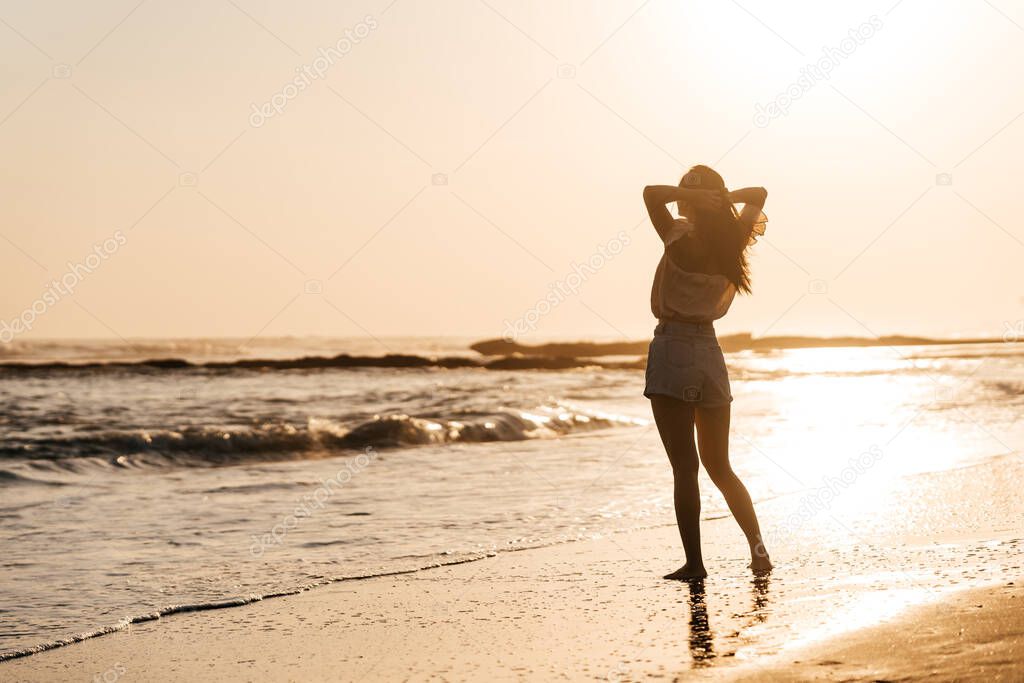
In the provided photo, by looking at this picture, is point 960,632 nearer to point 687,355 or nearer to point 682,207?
point 687,355

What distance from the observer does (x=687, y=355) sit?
470 centimetres

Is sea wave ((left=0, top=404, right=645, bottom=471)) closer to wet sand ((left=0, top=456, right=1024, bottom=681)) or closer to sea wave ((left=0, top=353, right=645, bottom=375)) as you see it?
wet sand ((left=0, top=456, right=1024, bottom=681))

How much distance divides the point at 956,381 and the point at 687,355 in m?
20.1

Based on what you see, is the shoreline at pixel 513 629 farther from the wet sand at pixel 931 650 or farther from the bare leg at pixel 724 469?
the bare leg at pixel 724 469

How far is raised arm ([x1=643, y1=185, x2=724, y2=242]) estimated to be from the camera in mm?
4656

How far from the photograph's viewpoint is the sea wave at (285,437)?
41.4 feet

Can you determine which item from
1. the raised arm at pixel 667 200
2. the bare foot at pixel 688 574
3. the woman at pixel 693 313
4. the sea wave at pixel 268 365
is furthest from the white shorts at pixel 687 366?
the sea wave at pixel 268 365

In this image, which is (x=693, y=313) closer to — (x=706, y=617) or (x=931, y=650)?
(x=706, y=617)

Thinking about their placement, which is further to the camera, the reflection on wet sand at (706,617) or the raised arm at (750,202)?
the raised arm at (750,202)

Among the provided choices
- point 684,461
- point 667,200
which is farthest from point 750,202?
point 684,461

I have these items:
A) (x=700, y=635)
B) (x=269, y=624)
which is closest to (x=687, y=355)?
(x=700, y=635)

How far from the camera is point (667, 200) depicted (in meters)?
4.69

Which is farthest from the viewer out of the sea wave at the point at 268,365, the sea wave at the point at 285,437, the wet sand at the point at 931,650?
the sea wave at the point at 268,365

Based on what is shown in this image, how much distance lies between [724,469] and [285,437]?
33.2ft
